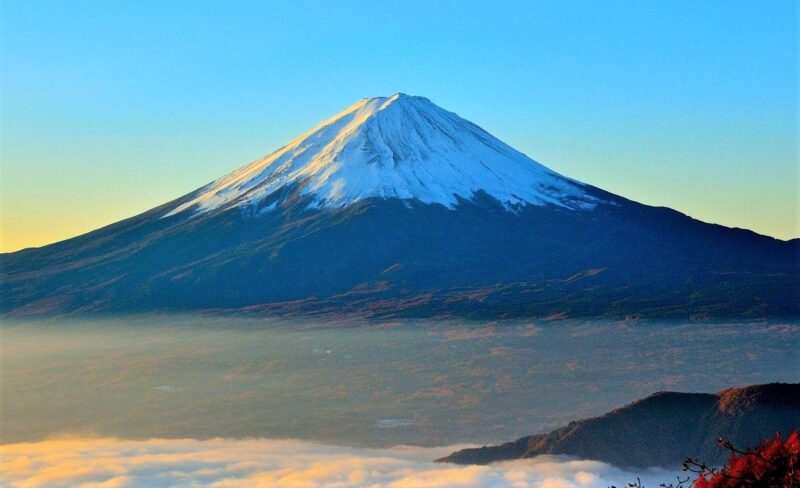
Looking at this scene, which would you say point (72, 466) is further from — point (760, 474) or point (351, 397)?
point (760, 474)

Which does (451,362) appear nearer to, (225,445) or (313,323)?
(313,323)

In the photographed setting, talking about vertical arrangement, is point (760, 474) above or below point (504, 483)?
above

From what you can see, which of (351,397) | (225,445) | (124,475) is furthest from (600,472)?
(351,397)

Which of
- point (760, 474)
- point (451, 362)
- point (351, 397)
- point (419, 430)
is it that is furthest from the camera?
point (451, 362)

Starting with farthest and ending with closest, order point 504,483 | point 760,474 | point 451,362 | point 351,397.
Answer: point 451,362
point 351,397
point 504,483
point 760,474

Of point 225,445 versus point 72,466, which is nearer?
point 72,466

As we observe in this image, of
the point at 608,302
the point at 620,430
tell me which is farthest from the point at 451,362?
the point at 620,430
